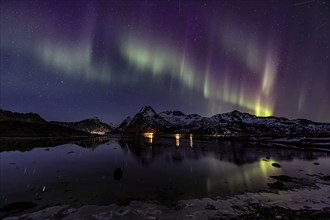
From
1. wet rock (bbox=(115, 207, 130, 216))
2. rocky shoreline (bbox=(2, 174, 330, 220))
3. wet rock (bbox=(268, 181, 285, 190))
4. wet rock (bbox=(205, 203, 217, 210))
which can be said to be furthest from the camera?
wet rock (bbox=(268, 181, 285, 190))

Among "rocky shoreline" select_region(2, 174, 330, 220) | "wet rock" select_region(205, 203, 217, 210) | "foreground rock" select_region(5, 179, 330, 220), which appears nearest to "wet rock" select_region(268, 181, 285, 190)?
"rocky shoreline" select_region(2, 174, 330, 220)

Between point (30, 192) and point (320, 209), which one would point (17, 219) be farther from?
point (320, 209)

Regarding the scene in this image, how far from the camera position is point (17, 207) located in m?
17.0

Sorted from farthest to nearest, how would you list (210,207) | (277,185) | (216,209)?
(277,185), (210,207), (216,209)

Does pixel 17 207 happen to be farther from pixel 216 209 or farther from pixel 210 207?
pixel 216 209

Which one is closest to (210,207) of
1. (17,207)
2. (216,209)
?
(216,209)

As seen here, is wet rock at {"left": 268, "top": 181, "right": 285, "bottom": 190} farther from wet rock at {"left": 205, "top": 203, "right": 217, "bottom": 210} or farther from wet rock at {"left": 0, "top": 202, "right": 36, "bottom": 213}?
wet rock at {"left": 0, "top": 202, "right": 36, "bottom": 213}

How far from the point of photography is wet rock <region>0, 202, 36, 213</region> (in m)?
16.4

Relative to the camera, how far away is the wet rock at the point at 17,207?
1636 cm

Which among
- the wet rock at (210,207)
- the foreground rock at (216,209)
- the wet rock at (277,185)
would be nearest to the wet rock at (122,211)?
the foreground rock at (216,209)

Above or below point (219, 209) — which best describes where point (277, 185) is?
above

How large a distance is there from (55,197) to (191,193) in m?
12.8

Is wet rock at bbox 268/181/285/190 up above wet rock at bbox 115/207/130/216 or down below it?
above

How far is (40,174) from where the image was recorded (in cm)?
3133
